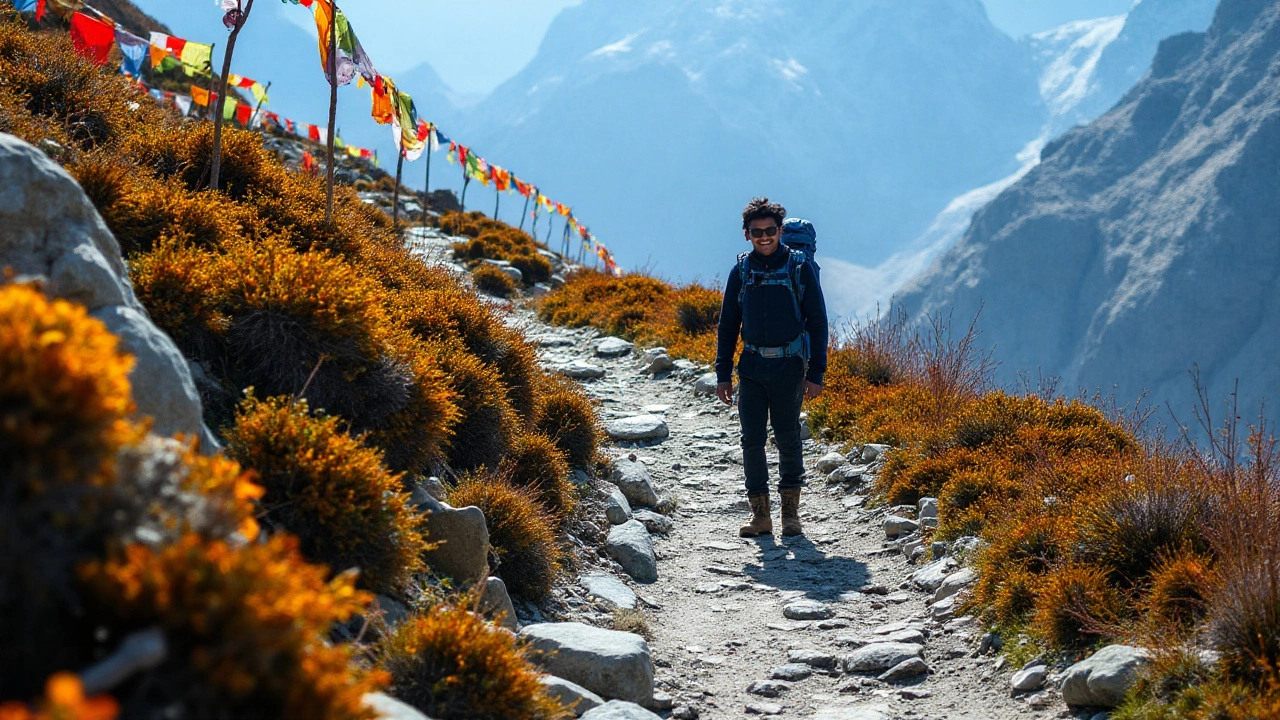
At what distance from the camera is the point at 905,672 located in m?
5.09

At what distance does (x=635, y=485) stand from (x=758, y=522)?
48.8 inches

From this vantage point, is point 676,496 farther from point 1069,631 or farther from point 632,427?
point 1069,631

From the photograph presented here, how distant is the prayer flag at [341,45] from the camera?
841 centimetres

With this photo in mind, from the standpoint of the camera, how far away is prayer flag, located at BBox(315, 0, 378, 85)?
27.6 ft

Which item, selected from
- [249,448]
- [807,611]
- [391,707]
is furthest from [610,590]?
[391,707]

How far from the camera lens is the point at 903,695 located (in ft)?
16.0

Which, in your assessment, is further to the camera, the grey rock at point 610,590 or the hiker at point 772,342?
the hiker at point 772,342

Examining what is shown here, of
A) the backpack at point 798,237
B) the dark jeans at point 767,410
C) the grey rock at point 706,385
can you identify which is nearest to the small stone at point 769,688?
the dark jeans at point 767,410

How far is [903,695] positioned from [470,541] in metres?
2.48

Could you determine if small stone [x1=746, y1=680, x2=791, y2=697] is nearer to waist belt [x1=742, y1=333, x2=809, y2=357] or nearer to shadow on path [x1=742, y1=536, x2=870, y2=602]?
shadow on path [x1=742, y1=536, x2=870, y2=602]

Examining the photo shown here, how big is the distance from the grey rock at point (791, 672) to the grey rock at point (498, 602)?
150 cm

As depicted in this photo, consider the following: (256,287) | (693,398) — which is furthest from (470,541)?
(693,398)

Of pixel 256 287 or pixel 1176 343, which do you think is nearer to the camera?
pixel 256 287

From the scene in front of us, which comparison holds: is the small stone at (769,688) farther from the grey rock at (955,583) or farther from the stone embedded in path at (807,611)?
the grey rock at (955,583)
